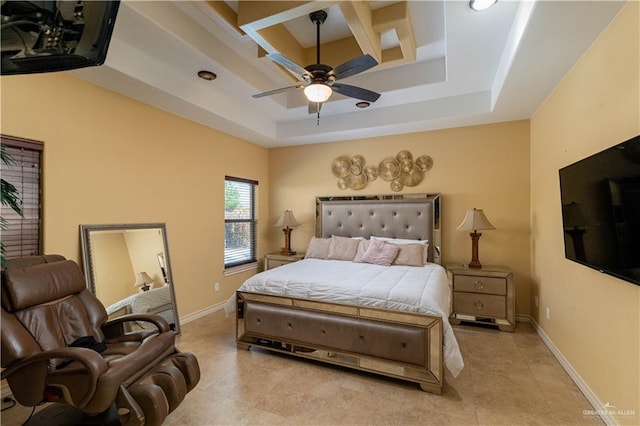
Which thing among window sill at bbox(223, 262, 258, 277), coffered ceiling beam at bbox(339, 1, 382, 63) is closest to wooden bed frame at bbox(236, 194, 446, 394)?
window sill at bbox(223, 262, 258, 277)

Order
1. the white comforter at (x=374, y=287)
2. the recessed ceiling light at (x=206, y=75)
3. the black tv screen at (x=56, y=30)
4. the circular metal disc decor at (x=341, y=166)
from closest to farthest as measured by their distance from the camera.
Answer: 1. the black tv screen at (x=56, y=30)
2. the white comforter at (x=374, y=287)
3. the recessed ceiling light at (x=206, y=75)
4. the circular metal disc decor at (x=341, y=166)

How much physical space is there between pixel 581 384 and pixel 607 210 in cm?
149

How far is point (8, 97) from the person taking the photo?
2266mm

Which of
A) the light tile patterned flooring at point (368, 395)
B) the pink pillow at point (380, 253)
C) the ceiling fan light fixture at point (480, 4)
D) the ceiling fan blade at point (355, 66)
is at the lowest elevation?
the light tile patterned flooring at point (368, 395)

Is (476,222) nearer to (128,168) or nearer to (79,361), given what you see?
(79,361)

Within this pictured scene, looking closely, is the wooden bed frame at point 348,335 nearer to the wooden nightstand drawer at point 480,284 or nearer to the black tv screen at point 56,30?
the wooden nightstand drawer at point 480,284


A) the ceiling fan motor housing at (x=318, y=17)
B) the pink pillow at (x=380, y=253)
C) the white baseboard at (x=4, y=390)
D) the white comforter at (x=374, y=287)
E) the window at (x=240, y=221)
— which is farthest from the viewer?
the window at (x=240, y=221)

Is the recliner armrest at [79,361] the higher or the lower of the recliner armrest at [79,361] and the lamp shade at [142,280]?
the lower

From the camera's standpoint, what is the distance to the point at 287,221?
4992mm

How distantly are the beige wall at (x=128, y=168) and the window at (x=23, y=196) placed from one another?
6 cm

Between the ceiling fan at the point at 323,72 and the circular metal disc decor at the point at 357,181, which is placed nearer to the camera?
the ceiling fan at the point at 323,72

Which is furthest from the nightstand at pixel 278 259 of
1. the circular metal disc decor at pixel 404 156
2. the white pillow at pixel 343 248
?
the circular metal disc decor at pixel 404 156

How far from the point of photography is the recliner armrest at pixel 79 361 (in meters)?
1.66

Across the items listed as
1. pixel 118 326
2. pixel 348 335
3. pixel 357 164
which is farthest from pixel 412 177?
pixel 118 326
